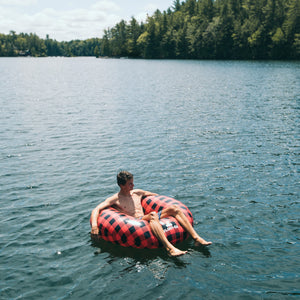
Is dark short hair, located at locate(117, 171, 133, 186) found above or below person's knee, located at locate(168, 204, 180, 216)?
above

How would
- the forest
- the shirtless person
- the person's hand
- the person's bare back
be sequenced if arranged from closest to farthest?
1. the shirtless person
2. the person's hand
3. the person's bare back
4. the forest

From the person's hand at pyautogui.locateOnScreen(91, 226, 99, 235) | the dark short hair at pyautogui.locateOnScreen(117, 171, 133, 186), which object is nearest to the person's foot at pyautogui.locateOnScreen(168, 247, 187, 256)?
the person's hand at pyautogui.locateOnScreen(91, 226, 99, 235)

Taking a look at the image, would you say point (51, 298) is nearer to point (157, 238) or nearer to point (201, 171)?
point (157, 238)

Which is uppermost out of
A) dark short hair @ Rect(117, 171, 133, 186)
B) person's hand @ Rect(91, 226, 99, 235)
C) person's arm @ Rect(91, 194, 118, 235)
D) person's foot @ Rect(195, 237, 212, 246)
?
dark short hair @ Rect(117, 171, 133, 186)

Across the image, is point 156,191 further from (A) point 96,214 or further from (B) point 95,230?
(B) point 95,230

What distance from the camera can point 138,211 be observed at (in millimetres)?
9102

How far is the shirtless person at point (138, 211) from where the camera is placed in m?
8.04

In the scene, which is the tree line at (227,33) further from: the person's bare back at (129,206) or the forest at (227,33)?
the person's bare back at (129,206)

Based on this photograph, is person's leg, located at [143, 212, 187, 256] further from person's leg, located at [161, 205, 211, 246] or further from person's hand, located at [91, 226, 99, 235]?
person's hand, located at [91, 226, 99, 235]

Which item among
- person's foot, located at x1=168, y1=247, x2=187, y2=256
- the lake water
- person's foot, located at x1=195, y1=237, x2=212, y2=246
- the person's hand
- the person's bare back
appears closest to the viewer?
the lake water

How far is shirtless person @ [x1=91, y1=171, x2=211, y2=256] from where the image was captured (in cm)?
804

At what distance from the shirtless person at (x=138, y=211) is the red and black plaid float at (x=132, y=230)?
0.41ft

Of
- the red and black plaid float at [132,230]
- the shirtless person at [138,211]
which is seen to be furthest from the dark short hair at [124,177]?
the red and black plaid float at [132,230]

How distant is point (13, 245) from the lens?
8.60 m
